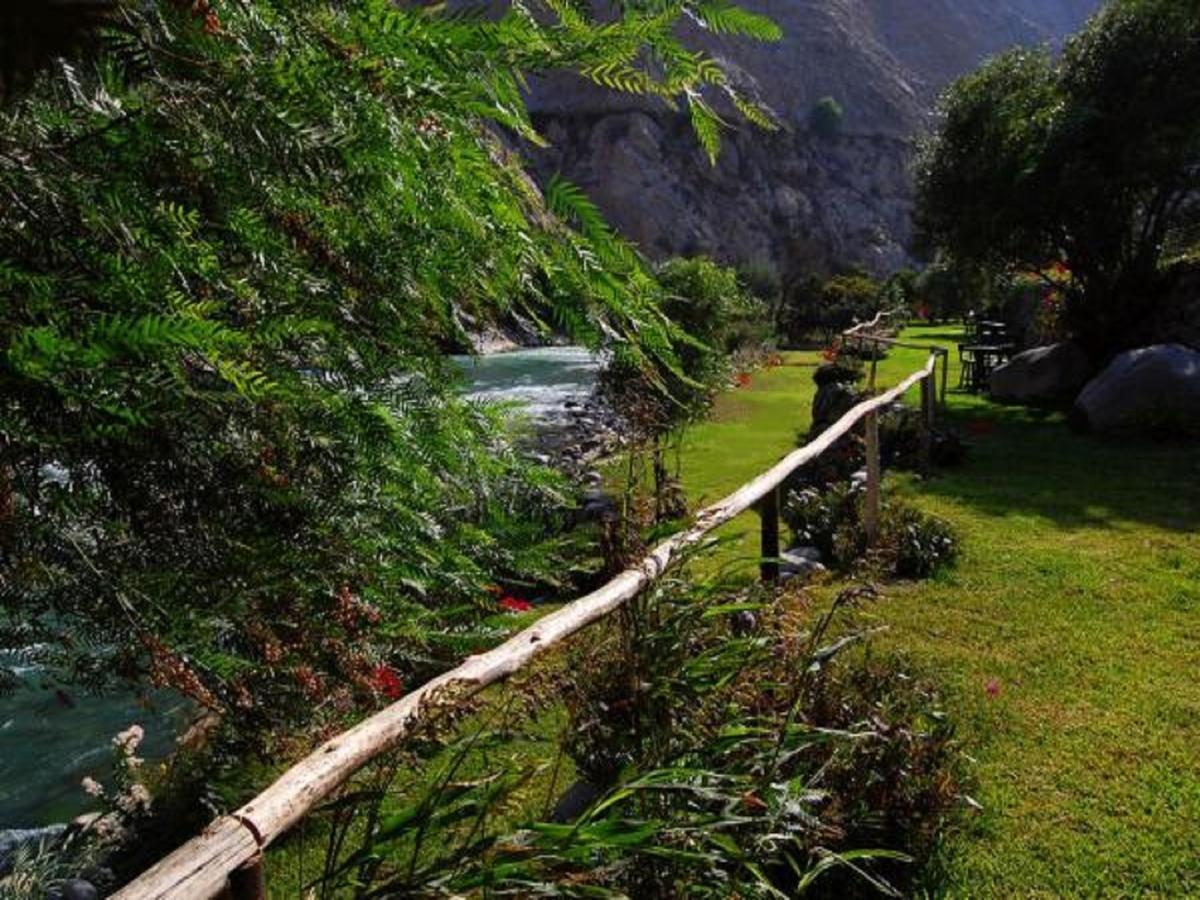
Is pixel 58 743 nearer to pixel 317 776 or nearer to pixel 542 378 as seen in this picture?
pixel 317 776

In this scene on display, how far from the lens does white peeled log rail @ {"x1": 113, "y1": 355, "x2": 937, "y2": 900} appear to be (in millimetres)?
1568

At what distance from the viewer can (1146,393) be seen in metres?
14.1

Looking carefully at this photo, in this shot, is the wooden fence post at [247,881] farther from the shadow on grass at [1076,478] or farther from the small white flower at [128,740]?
the shadow on grass at [1076,478]

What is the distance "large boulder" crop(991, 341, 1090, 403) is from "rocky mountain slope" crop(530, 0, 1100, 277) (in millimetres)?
65754

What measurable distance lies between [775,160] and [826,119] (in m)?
12.3

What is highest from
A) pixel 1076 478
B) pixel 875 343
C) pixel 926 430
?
pixel 875 343

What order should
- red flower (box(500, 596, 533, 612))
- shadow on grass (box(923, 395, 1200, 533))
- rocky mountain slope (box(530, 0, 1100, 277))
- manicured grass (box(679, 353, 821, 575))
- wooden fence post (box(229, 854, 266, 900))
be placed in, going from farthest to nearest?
rocky mountain slope (box(530, 0, 1100, 277)) → manicured grass (box(679, 353, 821, 575)) → shadow on grass (box(923, 395, 1200, 533)) → red flower (box(500, 596, 533, 612)) → wooden fence post (box(229, 854, 266, 900))

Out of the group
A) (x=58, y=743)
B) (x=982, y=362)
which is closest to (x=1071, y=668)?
(x=58, y=743)

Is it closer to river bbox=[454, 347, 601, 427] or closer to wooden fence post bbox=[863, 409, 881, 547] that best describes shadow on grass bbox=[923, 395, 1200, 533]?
wooden fence post bbox=[863, 409, 881, 547]

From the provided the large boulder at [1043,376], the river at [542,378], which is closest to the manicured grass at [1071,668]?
the large boulder at [1043,376]

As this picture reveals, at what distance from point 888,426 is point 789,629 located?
368 inches

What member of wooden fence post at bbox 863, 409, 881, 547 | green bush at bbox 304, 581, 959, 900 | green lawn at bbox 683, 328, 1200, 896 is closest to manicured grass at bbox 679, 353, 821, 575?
green lawn at bbox 683, 328, 1200, 896

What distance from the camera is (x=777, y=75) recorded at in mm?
125062

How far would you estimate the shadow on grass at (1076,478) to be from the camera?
9.99 m
